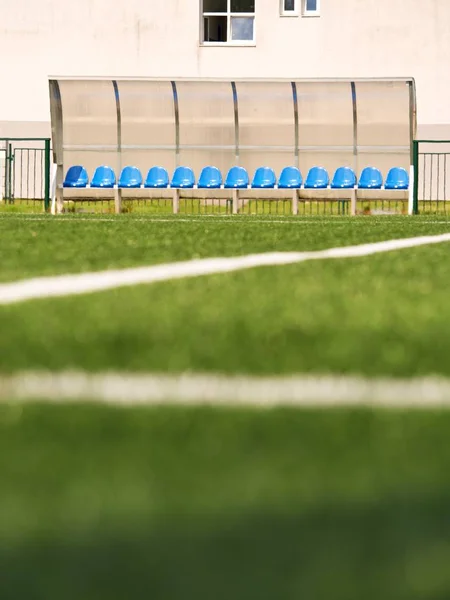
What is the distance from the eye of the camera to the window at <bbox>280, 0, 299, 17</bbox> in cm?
3400

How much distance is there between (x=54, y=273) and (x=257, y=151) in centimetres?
1979

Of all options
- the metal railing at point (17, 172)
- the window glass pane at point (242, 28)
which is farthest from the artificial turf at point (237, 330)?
the window glass pane at point (242, 28)

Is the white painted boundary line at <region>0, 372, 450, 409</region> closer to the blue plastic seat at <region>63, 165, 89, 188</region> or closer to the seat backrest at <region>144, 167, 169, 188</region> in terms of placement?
the blue plastic seat at <region>63, 165, 89, 188</region>

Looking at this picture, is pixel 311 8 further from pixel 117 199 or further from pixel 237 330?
pixel 237 330

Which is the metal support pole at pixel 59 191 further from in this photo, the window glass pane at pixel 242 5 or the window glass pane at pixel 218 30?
the window glass pane at pixel 242 5

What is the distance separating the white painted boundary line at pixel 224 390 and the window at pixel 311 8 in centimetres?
3125

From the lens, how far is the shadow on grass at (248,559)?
1674 millimetres

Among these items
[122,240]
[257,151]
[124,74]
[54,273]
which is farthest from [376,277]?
[124,74]

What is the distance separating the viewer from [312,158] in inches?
1024

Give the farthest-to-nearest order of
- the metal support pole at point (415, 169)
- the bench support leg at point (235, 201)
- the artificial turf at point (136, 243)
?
the bench support leg at point (235, 201)
the metal support pole at point (415, 169)
the artificial turf at point (136, 243)

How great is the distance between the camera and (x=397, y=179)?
24484mm

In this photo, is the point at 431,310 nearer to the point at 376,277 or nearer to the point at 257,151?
the point at 376,277

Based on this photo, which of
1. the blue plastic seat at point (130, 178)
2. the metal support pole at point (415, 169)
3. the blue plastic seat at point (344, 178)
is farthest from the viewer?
the blue plastic seat at point (130, 178)

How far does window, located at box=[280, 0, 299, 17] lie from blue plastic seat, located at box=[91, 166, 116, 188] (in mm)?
11182
